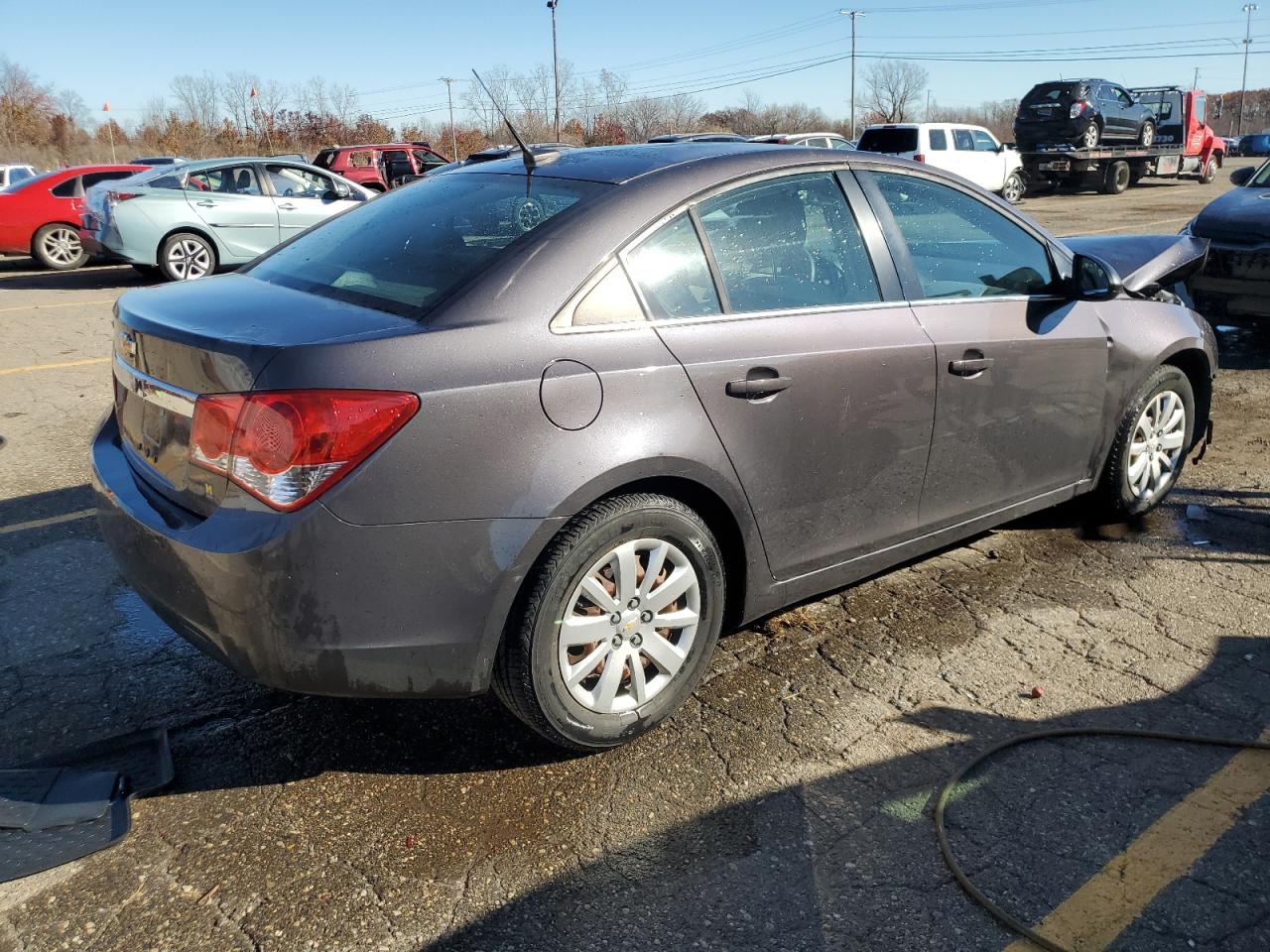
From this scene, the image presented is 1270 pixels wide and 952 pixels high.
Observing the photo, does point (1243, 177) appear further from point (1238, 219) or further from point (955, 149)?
point (955, 149)

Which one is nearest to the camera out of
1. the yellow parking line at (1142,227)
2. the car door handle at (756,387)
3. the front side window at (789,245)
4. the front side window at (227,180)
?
the car door handle at (756,387)

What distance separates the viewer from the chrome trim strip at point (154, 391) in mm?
2729

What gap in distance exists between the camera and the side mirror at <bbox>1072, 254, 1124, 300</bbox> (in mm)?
4219

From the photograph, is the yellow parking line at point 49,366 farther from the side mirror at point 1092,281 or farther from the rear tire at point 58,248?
the rear tire at point 58,248

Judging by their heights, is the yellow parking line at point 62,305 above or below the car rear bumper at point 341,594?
below

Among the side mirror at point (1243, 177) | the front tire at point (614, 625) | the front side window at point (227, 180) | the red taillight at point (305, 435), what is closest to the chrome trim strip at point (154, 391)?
the red taillight at point (305, 435)

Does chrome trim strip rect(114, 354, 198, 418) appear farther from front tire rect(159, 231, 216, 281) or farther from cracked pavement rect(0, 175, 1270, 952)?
front tire rect(159, 231, 216, 281)

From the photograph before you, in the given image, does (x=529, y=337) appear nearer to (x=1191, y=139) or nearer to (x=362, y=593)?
(x=362, y=593)

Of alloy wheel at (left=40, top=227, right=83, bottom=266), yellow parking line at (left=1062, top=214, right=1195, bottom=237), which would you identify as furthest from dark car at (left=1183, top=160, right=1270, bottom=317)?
alloy wheel at (left=40, top=227, right=83, bottom=266)

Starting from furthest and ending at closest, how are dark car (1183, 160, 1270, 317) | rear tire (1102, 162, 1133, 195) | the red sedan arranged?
rear tire (1102, 162, 1133, 195), the red sedan, dark car (1183, 160, 1270, 317)

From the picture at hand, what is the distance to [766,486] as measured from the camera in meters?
3.23

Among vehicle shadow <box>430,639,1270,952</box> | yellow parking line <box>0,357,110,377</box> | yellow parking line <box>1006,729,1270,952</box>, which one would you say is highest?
yellow parking line <box>0,357,110,377</box>

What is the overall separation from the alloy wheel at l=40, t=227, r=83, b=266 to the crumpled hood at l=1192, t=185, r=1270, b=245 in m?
14.5

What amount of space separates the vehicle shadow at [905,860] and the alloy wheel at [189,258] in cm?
1211
